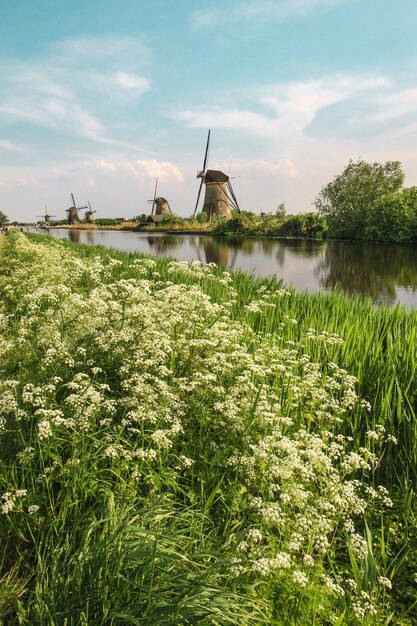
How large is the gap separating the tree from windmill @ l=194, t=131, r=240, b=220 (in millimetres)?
24026

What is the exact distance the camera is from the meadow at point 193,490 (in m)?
2.03

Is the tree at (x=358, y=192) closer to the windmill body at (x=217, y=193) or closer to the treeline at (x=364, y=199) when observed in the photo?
the treeline at (x=364, y=199)

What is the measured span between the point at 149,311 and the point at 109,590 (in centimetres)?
305

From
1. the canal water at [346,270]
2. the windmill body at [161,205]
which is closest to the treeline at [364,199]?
the canal water at [346,270]

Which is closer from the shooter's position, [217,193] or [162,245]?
[162,245]

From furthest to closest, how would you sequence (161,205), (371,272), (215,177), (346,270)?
1. (161,205)
2. (215,177)
3. (346,270)
4. (371,272)

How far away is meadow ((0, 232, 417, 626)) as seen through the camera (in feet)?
6.66

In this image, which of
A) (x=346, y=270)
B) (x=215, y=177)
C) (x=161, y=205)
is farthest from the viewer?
(x=161, y=205)

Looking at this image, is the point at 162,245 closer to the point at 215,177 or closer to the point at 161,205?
the point at 215,177

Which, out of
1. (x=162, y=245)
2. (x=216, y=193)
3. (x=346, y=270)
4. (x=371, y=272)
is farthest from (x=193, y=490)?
(x=216, y=193)

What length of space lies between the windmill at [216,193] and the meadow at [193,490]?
7228 centimetres

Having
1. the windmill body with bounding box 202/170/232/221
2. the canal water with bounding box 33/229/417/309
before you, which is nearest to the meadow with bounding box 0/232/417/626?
the canal water with bounding box 33/229/417/309

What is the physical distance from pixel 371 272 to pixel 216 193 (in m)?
53.8

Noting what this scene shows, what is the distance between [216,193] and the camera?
74.2 meters
